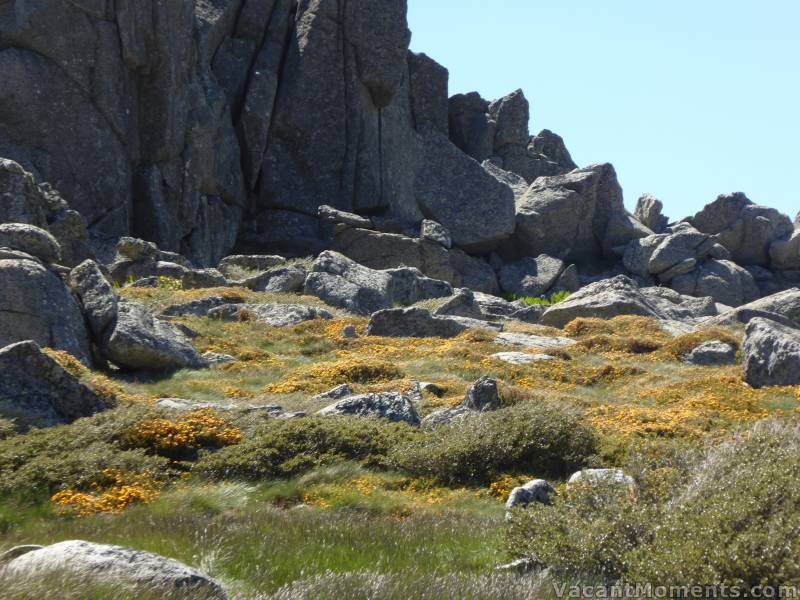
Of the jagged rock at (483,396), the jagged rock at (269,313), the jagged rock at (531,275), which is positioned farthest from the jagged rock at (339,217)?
the jagged rock at (483,396)

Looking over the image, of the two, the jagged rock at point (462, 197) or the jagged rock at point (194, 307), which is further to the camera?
the jagged rock at point (462, 197)

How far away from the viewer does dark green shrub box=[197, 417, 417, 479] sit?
1535cm

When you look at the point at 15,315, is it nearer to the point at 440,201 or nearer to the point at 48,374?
the point at 48,374

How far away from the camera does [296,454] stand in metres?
16.0

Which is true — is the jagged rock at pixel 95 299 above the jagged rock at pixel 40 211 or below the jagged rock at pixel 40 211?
below

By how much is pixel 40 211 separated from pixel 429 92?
41912mm

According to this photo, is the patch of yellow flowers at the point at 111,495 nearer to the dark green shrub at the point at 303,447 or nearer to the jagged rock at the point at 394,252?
the dark green shrub at the point at 303,447

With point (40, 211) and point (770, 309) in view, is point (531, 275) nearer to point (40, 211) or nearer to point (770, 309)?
point (770, 309)

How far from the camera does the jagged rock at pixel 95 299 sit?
2562cm

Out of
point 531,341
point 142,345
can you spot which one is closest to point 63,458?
point 142,345

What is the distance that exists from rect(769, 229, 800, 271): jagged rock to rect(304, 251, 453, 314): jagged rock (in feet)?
139

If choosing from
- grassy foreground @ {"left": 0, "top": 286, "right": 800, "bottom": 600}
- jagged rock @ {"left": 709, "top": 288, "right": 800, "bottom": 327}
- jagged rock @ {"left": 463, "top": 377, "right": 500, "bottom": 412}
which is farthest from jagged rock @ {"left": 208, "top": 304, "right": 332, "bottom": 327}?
jagged rock @ {"left": 709, "top": 288, "right": 800, "bottom": 327}

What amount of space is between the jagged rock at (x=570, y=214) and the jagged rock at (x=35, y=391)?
58.1 meters

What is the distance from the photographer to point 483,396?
20.3 metres
